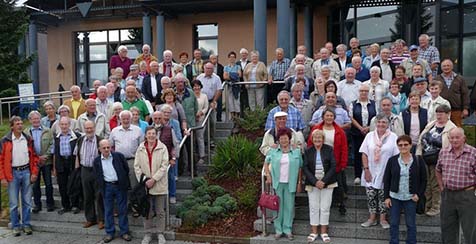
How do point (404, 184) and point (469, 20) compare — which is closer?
point (404, 184)

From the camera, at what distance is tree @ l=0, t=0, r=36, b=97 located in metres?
15.6

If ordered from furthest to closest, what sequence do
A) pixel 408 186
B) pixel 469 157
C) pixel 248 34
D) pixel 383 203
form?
1. pixel 248 34
2. pixel 383 203
3. pixel 408 186
4. pixel 469 157

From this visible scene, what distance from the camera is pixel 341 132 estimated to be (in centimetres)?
659

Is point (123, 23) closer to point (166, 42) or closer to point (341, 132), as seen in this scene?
point (166, 42)

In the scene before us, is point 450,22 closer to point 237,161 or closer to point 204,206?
point 237,161

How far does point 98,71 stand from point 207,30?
518 centimetres

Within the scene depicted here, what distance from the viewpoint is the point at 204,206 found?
24.2 feet

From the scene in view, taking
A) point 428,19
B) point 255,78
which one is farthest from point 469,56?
point 255,78

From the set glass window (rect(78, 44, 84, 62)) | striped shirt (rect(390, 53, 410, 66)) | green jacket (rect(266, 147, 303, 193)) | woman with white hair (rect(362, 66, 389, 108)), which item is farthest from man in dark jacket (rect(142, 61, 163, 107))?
glass window (rect(78, 44, 84, 62))

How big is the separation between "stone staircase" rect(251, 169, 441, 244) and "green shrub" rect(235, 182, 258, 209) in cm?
45

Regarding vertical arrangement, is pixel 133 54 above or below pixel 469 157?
above

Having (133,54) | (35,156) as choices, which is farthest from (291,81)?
(133,54)

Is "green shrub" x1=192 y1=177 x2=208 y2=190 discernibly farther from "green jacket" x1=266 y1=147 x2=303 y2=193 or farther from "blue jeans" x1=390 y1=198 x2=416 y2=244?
"blue jeans" x1=390 y1=198 x2=416 y2=244

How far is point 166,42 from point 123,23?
7.22 feet
